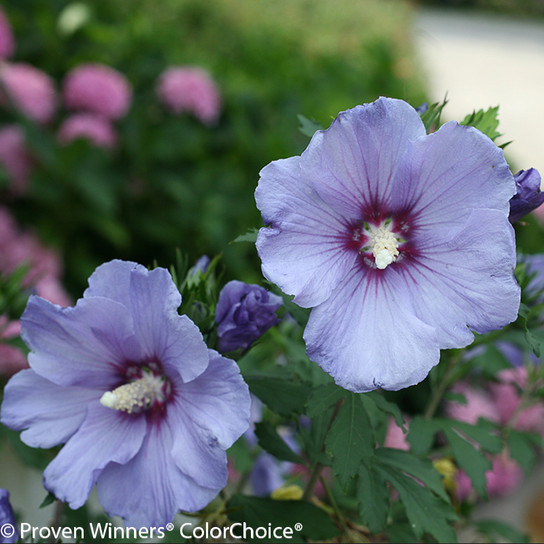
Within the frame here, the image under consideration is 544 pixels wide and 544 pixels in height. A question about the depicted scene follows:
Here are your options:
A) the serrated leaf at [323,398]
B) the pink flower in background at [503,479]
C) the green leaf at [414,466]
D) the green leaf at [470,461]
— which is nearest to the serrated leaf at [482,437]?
the green leaf at [470,461]

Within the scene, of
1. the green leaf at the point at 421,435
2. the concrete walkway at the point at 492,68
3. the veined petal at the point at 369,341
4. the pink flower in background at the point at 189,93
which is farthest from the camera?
the concrete walkway at the point at 492,68

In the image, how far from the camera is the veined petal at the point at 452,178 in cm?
66

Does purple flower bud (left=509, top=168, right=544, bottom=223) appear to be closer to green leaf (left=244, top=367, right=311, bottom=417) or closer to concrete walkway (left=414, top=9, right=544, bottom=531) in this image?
green leaf (left=244, top=367, right=311, bottom=417)

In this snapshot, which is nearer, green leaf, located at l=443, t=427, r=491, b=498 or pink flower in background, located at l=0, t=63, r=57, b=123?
green leaf, located at l=443, t=427, r=491, b=498

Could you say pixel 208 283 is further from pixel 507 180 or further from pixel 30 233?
pixel 30 233

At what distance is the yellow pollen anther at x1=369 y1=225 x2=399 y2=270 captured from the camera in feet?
2.38

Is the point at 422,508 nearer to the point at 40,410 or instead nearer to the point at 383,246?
the point at 383,246

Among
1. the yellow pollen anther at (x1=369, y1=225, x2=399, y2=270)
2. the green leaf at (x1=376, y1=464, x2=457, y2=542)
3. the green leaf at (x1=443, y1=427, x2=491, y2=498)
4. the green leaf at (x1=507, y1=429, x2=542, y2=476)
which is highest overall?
the yellow pollen anther at (x1=369, y1=225, x2=399, y2=270)

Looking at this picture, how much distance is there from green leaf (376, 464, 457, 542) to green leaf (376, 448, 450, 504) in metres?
0.01

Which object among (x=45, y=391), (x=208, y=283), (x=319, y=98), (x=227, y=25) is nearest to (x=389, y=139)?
(x=208, y=283)

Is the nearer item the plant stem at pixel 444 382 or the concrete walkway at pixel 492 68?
the plant stem at pixel 444 382

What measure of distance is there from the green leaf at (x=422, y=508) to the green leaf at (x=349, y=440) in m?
0.13

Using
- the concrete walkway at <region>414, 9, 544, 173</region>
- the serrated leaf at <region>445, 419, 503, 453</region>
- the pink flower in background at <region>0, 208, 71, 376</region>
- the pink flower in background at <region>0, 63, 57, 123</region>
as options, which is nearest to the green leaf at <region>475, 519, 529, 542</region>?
the serrated leaf at <region>445, 419, 503, 453</region>

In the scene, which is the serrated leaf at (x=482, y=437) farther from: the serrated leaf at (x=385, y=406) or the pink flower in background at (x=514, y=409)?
the pink flower in background at (x=514, y=409)
